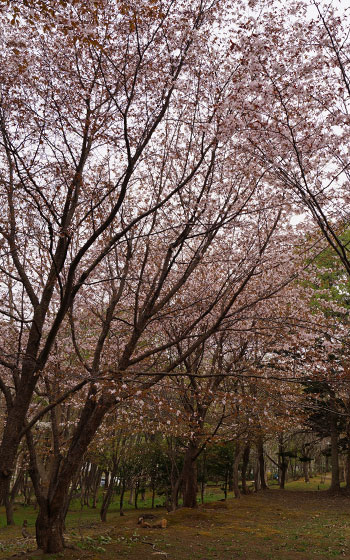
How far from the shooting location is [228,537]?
1124 cm

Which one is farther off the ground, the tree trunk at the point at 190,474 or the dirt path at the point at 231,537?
the tree trunk at the point at 190,474

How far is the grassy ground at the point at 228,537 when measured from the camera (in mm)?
9164

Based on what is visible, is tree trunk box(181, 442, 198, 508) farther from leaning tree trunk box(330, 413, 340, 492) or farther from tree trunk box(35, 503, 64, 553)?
leaning tree trunk box(330, 413, 340, 492)

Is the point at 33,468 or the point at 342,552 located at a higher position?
the point at 33,468

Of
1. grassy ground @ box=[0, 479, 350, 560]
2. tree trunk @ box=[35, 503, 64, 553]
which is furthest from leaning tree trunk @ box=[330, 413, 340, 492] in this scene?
tree trunk @ box=[35, 503, 64, 553]

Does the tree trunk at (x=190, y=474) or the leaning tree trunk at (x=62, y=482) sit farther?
the tree trunk at (x=190, y=474)

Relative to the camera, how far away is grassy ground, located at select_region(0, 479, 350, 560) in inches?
361

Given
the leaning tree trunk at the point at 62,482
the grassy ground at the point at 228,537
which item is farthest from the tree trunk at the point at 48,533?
the grassy ground at the point at 228,537

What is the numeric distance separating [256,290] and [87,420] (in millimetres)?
5800

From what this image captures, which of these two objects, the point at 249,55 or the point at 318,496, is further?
the point at 318,496

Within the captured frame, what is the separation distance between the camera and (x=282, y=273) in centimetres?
1151

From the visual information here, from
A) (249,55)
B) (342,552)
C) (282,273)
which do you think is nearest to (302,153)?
(249,55)

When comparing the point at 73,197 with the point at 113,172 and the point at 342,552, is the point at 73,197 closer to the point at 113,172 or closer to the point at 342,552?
the point at 113,172

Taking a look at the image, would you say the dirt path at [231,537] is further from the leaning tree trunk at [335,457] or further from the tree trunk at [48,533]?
the leaning tree trunk at [335,457]
